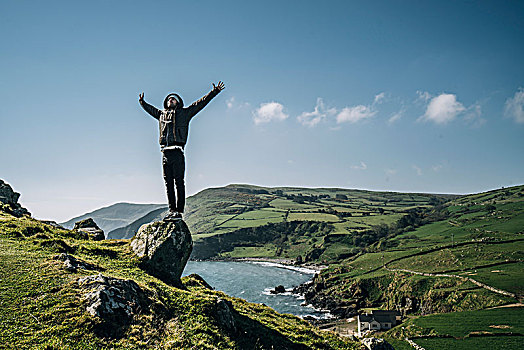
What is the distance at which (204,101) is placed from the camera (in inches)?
469

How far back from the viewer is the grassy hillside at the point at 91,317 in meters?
6.69

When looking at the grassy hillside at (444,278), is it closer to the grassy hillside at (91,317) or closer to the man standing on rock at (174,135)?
the grassy hillside at (91,317)

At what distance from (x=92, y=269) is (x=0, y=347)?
12.1 feet

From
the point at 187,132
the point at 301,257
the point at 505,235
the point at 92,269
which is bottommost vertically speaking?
the point at 301,257

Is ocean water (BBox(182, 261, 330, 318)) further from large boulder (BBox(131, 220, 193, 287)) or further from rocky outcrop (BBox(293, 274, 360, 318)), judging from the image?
large boulder (BBox(131, 220, 193, 287))

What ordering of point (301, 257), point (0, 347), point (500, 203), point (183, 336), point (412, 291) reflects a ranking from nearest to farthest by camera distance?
1. point (0, 347)
2. point (183, 336)
3. point (412, 291)
4. point (301, 257)
5. point (500, 203)

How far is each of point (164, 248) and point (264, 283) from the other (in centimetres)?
8871

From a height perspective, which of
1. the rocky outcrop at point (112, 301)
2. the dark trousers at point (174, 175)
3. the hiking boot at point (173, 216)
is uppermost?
the dark trousers at point (174, 175)

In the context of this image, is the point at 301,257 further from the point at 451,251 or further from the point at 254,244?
the point at 451,251

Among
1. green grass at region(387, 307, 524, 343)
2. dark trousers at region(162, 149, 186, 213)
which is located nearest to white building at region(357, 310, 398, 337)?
green grass at region(387, 307, 524, 343)

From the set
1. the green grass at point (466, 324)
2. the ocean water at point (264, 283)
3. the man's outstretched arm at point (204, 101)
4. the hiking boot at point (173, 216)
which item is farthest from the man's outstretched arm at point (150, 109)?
the ocean water at point (264, 283)

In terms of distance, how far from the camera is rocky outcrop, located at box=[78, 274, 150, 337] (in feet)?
23.7

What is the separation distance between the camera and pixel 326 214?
7505 inches

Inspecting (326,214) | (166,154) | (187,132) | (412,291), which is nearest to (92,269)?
(166,154)
